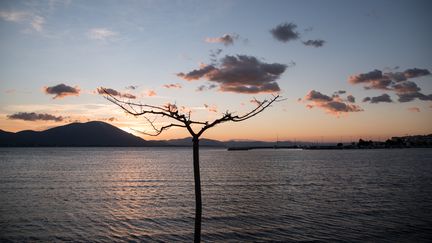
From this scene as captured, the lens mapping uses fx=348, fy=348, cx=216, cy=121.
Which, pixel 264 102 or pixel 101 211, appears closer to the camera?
pixel 264 102

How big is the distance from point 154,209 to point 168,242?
39.3 ft

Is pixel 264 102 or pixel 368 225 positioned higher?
pixel 264 102

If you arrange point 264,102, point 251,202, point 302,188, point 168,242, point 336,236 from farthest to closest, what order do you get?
point 302,188
point 251,202
point 336,236
point 168,242
point 264,102

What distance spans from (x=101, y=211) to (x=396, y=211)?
88.1 ft

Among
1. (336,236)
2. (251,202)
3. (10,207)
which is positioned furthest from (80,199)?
(336,236)

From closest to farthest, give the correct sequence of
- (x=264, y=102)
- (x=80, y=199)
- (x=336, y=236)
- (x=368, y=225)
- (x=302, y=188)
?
(x=264, y=102) < (x=336, y=236) < (x=368, y=225) < (x=80, y=199) < (x=302, y=188)

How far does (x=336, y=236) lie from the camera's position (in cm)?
2250

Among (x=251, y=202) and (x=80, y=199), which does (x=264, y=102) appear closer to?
(x=251, y=202)

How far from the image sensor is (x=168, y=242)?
2109 cm

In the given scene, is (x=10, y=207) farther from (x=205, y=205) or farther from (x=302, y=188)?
(x=302, y=188)

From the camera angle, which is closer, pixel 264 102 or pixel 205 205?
pixel 264 102

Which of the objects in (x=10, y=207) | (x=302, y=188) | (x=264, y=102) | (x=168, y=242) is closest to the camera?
(x=264, y=102)

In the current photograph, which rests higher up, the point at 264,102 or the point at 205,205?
the point at 264,102

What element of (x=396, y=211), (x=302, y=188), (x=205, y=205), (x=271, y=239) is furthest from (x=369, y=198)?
(x=271, y=239)
